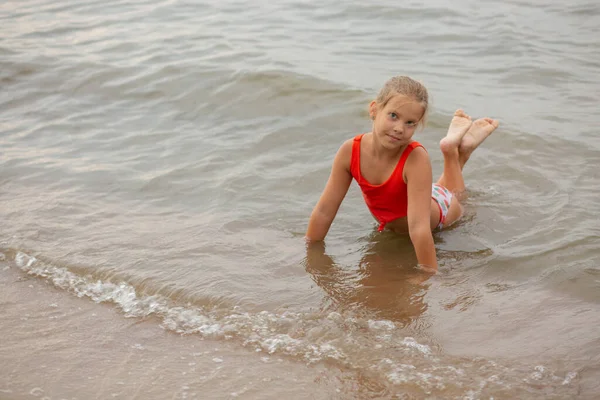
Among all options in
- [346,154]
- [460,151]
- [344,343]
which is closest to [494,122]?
[460,151]

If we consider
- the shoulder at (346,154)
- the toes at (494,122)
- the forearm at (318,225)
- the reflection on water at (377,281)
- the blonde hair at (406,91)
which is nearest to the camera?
the reflection on water at (377,281)

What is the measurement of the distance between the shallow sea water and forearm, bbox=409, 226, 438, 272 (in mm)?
107

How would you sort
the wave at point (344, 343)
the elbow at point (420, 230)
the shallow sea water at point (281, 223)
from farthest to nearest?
the elbow at point (420, 230) < the shallow sea water at point (281, 223) < the wave at point (344, 343)

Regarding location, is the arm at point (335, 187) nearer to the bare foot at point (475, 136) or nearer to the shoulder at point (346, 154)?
the shoulder at point (346, 154)

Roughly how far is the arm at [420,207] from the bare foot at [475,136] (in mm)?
1121

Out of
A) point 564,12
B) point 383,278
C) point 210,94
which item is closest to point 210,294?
point 383,278

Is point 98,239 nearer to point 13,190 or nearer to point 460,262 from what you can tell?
point 13,190

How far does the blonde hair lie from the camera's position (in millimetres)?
4004

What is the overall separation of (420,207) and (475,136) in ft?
4.44

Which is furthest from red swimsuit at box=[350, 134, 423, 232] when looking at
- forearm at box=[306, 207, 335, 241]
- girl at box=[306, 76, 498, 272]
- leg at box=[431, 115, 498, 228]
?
leg at box=[431, 115, 498, 228]

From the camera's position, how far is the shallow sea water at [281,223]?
330 centimetres

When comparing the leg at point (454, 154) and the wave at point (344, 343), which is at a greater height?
the leg at point (454, 154)

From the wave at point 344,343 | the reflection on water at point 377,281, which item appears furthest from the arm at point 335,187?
the wave at point 344,343

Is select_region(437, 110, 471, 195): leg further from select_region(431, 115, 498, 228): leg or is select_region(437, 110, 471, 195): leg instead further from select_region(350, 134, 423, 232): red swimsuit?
select_region(350, 134, 423, 232): red swimsuit
